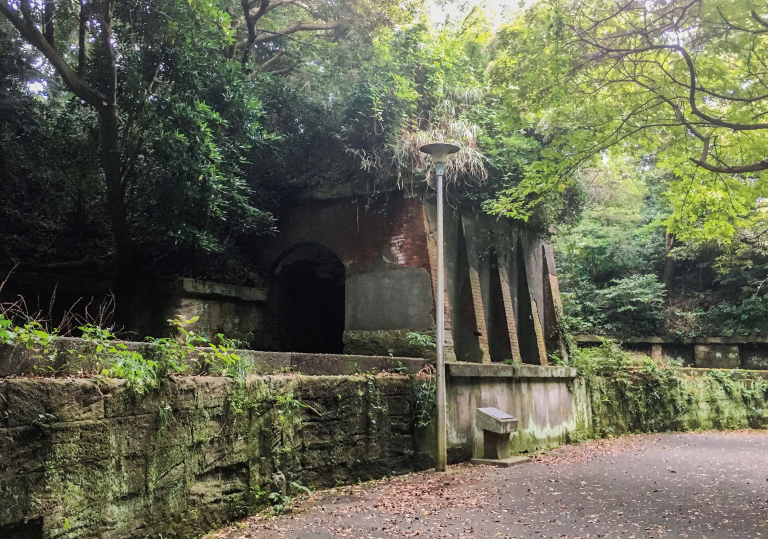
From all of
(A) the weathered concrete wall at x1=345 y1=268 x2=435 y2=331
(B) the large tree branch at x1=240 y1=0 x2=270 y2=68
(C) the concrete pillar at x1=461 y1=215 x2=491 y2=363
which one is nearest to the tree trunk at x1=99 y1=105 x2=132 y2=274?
(B) the large tree branch at x1=240 y1=0 x2=270 y2=68

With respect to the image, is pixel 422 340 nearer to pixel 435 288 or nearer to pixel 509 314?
pixel 435 288

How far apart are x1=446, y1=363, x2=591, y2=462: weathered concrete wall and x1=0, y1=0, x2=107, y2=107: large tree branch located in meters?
6.27

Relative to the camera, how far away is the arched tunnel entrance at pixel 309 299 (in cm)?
1253

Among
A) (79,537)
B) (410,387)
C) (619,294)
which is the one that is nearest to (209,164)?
(410,387)

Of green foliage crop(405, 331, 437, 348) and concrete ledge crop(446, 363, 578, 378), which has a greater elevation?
green foliage crop(405, 331, 437, 348)

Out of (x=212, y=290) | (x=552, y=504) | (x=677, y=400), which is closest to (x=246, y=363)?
(x=552, y=504)

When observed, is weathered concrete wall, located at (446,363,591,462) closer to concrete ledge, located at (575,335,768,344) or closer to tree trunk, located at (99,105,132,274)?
tree trunk, located at (99,105,132,274)

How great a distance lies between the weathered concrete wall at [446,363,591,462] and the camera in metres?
9.59

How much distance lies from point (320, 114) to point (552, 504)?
7.79 meters

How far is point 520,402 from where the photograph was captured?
1127 cm

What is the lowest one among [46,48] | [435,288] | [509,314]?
[509,314]

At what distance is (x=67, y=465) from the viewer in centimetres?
397

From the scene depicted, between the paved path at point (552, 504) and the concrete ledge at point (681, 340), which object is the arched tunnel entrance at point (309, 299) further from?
the concrete ledge at point (681, 340)

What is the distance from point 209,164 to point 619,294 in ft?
61.0
